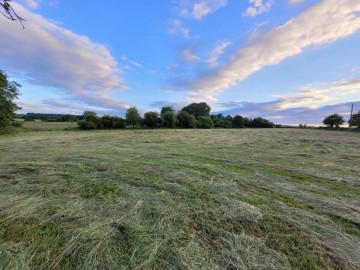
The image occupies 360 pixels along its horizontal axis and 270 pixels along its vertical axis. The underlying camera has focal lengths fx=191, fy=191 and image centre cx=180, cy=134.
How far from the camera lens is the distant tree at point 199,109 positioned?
69.7m

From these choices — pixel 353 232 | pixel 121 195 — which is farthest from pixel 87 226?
pixel 353 232

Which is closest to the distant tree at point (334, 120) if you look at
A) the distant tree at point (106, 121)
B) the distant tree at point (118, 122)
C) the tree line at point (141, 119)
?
the tree line at point (141, 119)

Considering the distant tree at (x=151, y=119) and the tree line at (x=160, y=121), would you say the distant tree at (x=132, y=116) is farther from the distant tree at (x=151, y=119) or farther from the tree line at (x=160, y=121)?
the distant tree at (x=151, y=119)

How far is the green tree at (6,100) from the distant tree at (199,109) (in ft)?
172

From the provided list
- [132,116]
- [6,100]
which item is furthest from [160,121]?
[6,100]

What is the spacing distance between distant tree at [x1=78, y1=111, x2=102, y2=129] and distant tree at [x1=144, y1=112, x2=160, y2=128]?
9809 mm

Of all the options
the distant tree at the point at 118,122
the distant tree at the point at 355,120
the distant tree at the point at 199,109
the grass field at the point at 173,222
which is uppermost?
the distant tree at the point at 199,109

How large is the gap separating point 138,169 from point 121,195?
1982 millimetres

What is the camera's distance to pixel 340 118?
47.1 meters

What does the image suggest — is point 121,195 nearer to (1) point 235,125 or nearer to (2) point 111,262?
(2) point 111,262

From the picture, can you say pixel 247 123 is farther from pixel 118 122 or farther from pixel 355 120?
pixel 118 122

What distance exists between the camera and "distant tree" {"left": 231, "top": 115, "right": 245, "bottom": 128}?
204 ft

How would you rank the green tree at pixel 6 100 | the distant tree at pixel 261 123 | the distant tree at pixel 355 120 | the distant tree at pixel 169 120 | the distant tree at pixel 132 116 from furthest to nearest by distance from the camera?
the distant tree at pixel 261 123 < the distant tree at pixel 169 120 < the distant tree at pixel 355 120 < the distant tree at pixel 132 116 < the green tree at pixel 6 100

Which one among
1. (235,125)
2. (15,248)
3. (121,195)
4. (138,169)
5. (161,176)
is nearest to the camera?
(15,248)
